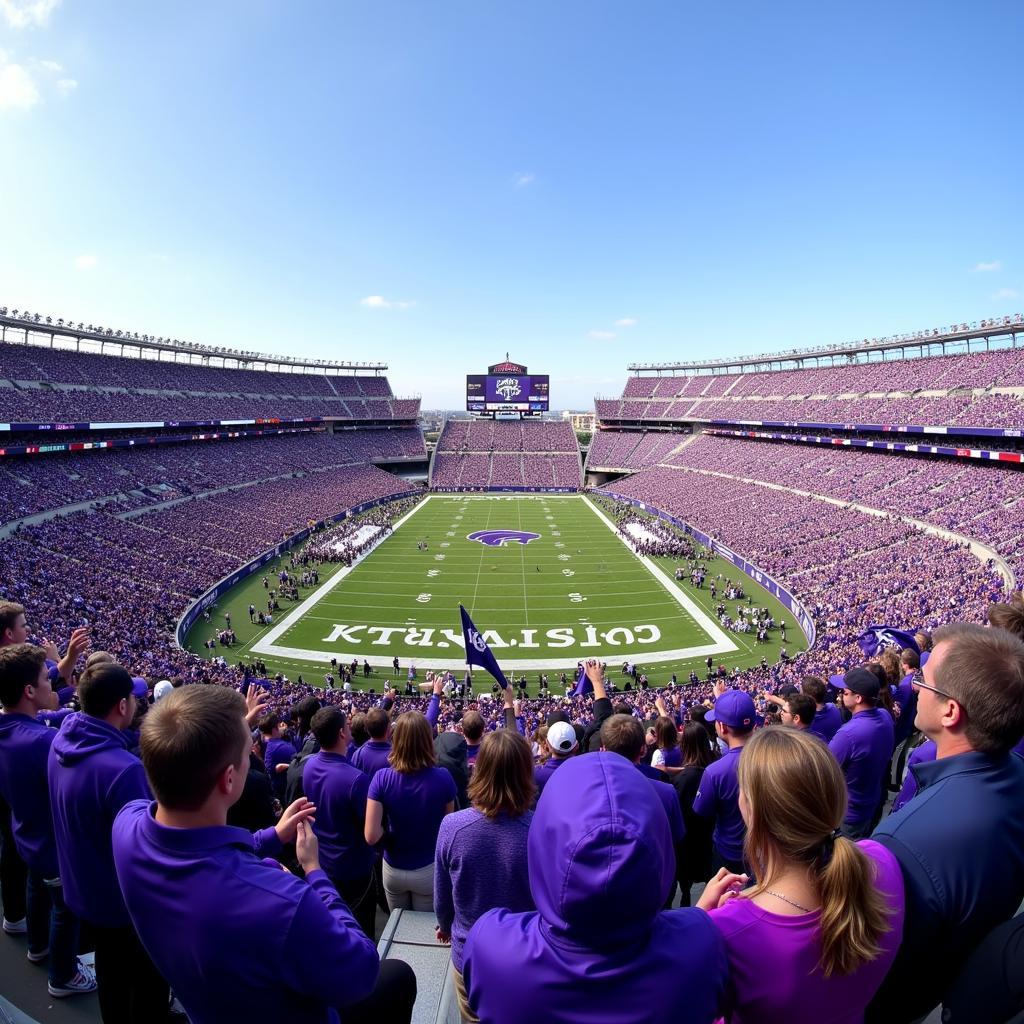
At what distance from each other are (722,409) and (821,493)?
31.6m

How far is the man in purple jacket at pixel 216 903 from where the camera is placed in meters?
1.97

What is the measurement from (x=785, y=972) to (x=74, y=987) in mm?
4508

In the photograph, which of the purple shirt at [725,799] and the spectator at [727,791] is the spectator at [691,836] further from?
the purple shirt at [725,799]

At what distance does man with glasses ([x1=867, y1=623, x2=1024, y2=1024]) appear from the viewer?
2.29m

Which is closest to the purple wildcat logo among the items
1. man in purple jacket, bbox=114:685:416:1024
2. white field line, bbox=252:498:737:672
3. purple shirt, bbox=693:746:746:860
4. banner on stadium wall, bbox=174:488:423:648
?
banner on stadium wall, bbox=174:488:423:648

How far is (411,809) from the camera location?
4.13 metres

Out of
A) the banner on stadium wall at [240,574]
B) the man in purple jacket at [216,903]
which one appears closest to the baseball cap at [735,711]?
the man in purple jacket at [216,903]

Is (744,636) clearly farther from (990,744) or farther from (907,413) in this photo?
(907,413)

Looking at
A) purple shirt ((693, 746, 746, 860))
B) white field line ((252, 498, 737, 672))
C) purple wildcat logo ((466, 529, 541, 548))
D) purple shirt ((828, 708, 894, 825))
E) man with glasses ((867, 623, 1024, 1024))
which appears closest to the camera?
man with glasses ((867, 623, 1024, 1024))

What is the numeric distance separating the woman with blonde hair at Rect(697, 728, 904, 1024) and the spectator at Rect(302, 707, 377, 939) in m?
2.90

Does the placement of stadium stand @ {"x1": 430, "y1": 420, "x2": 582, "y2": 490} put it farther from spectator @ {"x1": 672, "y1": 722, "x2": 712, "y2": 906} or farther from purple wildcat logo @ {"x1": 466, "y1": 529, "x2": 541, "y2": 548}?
spectator @ {"x1": 672, "y1": 722, "x2": 712, "y2": 906}

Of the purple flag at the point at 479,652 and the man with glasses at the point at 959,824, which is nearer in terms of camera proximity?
the man with glasses at the point at 959,824

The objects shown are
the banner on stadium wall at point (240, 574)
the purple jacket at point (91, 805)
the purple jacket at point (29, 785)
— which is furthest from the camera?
the banner on stadium wall at point (240, 574)

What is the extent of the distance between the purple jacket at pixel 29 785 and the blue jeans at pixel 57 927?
0.19 metres
